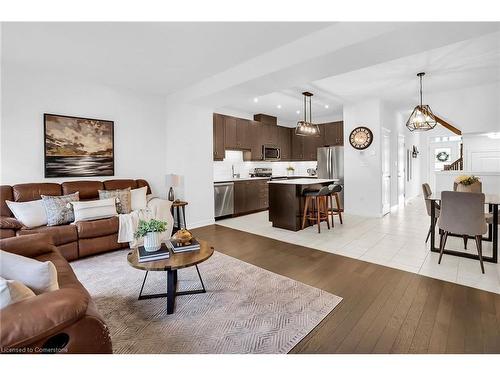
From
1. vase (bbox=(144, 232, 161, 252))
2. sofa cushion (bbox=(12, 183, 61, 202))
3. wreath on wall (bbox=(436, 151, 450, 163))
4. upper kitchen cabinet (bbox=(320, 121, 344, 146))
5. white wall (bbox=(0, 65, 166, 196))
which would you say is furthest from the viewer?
wreath on wall (bbox=(436, 151, 450, 163))

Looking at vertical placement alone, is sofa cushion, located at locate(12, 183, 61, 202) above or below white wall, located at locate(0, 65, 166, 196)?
below

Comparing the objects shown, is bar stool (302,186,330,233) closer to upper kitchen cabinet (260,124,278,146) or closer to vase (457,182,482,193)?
vase (457,182,482,193)

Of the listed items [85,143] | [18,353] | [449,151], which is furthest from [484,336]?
[449,151]

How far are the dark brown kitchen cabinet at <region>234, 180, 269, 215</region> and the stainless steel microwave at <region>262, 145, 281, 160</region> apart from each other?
762 mm

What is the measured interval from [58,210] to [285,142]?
5.97m

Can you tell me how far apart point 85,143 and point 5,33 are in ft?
5.54

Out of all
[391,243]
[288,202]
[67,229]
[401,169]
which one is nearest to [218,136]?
[288,202]

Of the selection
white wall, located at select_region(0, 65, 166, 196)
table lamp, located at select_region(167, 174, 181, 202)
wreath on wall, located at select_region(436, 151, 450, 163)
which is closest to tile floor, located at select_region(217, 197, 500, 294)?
table lamp, located at select_region(167, 174, 181, 202)

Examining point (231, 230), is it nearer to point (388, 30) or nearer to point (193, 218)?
point (193, 218)

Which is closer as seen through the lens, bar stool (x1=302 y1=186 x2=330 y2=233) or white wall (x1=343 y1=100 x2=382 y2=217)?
bar stool (x1=302 y1=186 x2=330 y2=233)

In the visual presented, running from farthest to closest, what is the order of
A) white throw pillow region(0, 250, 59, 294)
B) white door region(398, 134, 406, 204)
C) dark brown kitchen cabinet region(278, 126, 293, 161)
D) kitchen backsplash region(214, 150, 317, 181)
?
dark brown kitchen cabinet region(278, 126, 293, 161), white door region(398, 134, 406, 204), kitchen backsplash region(214, 150, 317, 181), white throw pillow region(0, 250, 59, 294)

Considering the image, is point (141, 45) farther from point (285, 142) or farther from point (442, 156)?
point (442, 156)

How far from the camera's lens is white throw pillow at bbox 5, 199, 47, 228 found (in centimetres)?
326

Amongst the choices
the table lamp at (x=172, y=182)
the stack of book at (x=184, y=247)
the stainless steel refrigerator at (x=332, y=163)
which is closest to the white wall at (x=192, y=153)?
the table lamp at (x=172, y=182)
